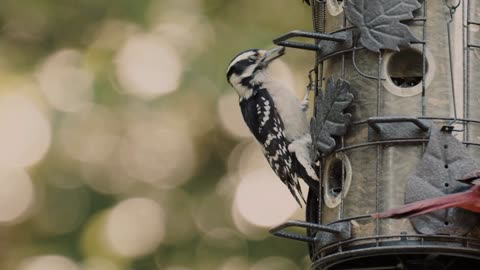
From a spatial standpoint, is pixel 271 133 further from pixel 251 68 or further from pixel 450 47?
pixel 450 47

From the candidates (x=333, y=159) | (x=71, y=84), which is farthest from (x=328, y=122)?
(x=71, y=84)

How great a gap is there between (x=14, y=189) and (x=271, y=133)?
10.1 feet

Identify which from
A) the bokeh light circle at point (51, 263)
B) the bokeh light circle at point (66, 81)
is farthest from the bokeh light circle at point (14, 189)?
the bokeh light circle at point (66, 81)

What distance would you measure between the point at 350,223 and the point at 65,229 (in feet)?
13.4

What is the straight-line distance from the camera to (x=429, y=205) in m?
7.18

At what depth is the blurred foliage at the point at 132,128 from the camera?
37.8ft

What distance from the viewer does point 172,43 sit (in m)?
11.9

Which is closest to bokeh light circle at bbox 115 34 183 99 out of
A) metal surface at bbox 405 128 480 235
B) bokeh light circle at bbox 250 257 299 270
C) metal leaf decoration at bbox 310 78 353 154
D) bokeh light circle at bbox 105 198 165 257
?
bokeh light circle at bbox 105 198 165 257

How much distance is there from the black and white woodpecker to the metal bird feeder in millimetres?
584

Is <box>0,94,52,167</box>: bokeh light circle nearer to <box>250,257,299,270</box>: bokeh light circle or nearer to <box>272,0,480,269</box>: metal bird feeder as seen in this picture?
<box>250,257,299,270</box>: bokeh light circle

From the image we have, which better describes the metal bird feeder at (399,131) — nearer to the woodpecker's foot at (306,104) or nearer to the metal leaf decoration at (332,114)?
the metal leaf decoration at (332,114)

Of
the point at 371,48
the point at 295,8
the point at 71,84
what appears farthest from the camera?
the point at 295,8

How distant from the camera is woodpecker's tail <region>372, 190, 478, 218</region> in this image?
718 cm

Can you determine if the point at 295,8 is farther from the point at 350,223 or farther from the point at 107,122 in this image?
the point at 350,223
